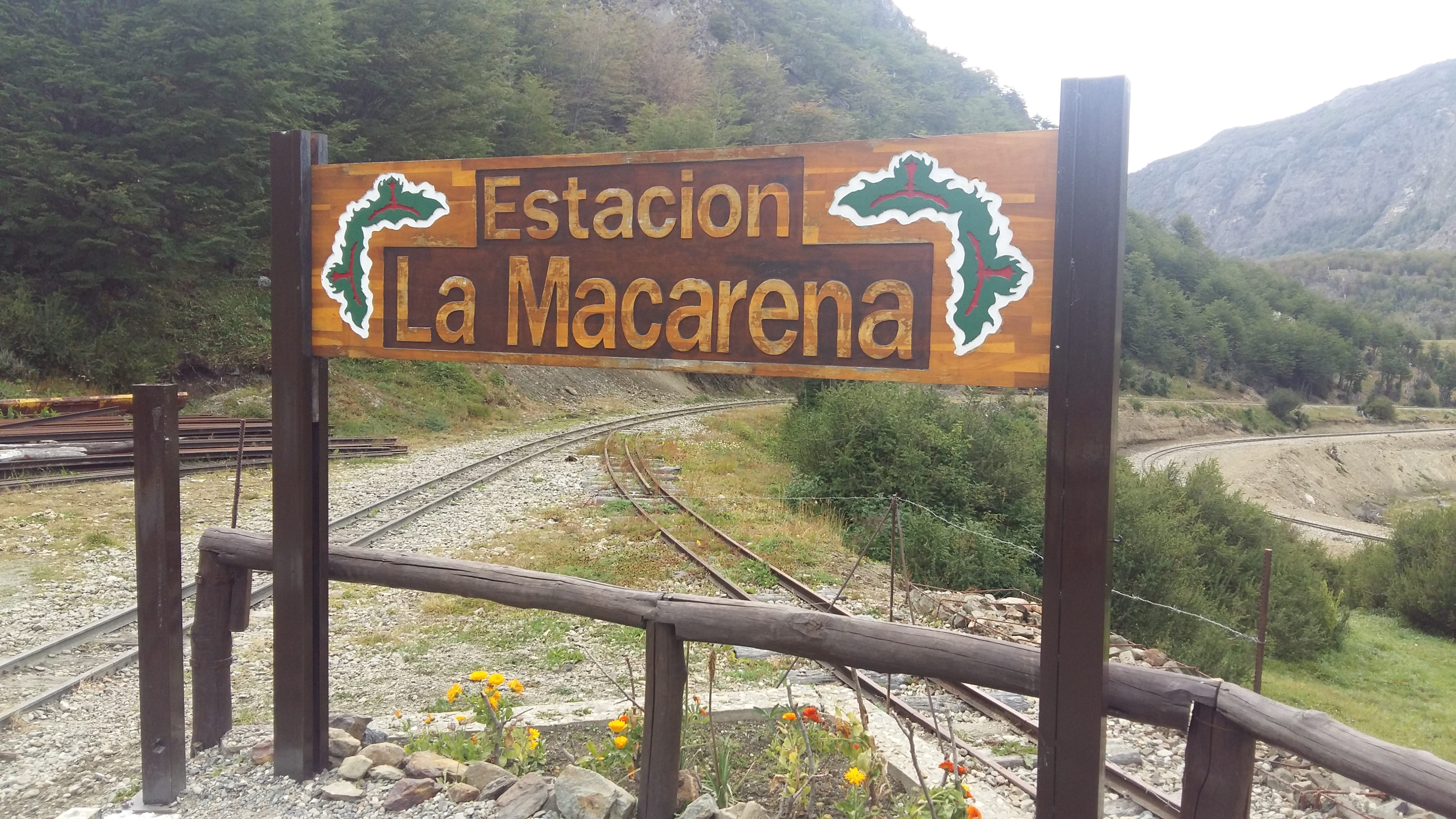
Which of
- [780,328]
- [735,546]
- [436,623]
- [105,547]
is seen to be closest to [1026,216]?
[780,328]

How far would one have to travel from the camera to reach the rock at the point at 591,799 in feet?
10.7

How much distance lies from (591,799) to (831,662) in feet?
3.48

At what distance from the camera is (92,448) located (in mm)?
12742

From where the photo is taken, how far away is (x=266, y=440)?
640 inches

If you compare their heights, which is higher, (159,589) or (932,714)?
(159,589)

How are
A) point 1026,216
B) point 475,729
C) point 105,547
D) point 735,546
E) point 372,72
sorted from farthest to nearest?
point 372,72, point 735,546, point 105,547, point 475,729, point 1026,216

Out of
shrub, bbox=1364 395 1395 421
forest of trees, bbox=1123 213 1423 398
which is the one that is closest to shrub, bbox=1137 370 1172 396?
forest of trees, bbox=1123 213 1423 398

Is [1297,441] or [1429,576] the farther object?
[1297,441]

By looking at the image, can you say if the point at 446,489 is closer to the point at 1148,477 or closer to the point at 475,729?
the point at 475,729

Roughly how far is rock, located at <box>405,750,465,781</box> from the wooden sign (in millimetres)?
1692

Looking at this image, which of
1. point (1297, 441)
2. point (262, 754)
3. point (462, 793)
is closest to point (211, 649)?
point (262, 754)

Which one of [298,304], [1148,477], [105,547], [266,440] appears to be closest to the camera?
[298,304]

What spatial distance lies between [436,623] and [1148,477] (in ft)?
51.2

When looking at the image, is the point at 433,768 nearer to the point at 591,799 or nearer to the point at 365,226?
the point at 591,799
